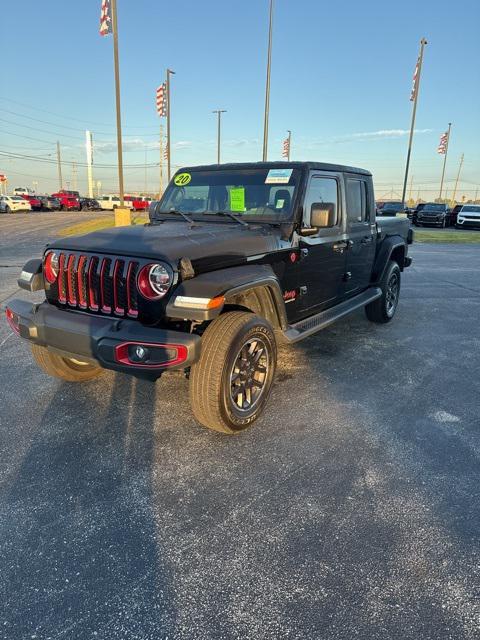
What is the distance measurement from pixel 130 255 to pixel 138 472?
143 centimetres

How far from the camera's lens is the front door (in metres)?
4.16

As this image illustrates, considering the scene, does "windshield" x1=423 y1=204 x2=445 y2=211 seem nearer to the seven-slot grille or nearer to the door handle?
the door handle

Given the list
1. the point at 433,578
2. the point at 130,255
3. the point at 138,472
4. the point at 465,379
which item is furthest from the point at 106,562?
the point at 465,379

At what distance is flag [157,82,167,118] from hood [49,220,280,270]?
26.3 metres

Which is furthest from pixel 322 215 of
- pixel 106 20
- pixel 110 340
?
pixel 106 20

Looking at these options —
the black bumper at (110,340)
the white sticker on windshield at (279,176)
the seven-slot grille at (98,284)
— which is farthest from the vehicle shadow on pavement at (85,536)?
the white sticker on windshield at (279,176)

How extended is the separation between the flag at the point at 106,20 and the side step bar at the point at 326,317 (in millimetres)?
14275

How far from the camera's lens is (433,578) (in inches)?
80.5

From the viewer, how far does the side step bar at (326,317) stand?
3.92 metres

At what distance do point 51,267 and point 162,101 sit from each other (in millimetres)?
27330

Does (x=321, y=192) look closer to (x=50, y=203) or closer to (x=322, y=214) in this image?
(x=322, y=214)

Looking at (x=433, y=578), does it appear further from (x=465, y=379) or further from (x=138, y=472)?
(x=465, y=379)

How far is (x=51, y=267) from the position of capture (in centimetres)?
352

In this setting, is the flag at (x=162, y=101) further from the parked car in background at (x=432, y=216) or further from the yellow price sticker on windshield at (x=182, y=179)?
the yellow price sticker on windshield at (x=182, y=179)
